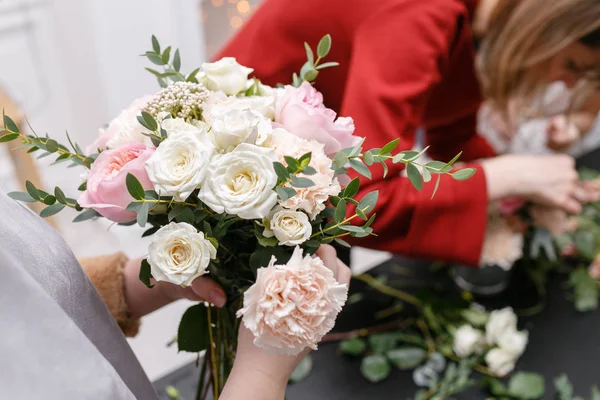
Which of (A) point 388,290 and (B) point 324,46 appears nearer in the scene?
(B) point 324,46

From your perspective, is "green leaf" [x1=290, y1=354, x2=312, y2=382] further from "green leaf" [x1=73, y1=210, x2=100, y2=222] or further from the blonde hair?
the blonde hair

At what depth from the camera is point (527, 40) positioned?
3.32 ft

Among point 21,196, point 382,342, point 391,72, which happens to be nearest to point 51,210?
point 21,196

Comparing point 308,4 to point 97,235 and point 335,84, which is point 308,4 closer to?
point 335,84

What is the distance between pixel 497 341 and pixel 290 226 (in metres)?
0.68

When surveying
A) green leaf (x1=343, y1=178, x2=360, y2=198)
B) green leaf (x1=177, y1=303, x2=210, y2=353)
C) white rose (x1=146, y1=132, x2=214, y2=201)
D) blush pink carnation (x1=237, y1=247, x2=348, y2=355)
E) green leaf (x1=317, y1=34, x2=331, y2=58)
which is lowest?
green leaf (x1=177, y1=303, x2=210, y2=353)

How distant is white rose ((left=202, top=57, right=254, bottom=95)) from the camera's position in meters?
0.61

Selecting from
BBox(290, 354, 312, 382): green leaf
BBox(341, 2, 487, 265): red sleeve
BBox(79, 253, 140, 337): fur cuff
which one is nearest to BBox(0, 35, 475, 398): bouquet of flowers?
BBox(79, 253, 140, 337): fur cuff

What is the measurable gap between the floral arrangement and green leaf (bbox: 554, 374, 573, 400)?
23cm

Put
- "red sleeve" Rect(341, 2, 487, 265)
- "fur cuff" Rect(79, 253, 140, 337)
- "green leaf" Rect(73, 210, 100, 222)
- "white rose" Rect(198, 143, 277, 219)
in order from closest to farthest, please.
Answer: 1. "white rose" Rect(198, 143, 277, 219)
2. "green leaf" Rect(73, 210, 100, 222)
3. "fur cuff" Rect(79, 253, 140, 337)
4. "red sleeve" Rect(341, 2, 487, 265)

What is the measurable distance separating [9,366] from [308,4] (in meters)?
0.79

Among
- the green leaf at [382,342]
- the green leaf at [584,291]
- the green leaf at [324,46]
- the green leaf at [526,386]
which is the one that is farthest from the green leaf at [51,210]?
the green leaf at [584,291]

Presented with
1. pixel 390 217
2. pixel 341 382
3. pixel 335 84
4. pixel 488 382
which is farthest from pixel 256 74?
pixel 488 382

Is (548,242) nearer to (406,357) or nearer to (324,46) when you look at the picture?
(406,357)
